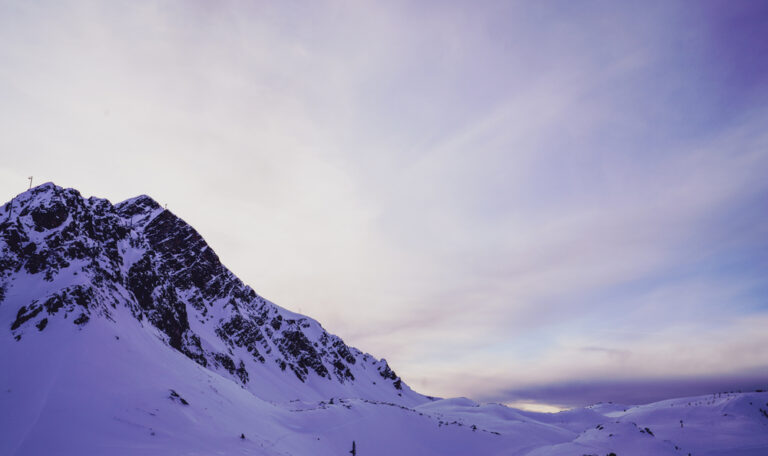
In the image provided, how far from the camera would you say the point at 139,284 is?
2004 inches

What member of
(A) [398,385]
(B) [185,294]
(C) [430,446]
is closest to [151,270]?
(B) [185,294]

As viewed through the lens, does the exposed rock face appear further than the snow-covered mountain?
Yes

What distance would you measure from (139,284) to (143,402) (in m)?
37.9

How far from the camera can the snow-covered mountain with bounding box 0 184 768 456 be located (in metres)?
17.3

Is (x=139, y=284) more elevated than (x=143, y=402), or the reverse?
(x=139, y=284)

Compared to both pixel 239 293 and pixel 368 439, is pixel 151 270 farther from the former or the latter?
pixel 239 293

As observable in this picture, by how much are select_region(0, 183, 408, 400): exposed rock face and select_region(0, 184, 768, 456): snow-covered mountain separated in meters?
0.17

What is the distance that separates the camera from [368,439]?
3247 centimetres

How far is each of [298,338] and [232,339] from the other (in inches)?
1337

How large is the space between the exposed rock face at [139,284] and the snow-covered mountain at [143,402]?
172 mm

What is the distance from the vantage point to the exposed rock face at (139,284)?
2750cm

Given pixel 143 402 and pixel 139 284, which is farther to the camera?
pixel 139 284

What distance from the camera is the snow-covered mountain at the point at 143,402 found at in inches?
681

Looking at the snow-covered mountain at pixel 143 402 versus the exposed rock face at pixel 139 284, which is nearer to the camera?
the snow-covered mountain at pixel 143 402
